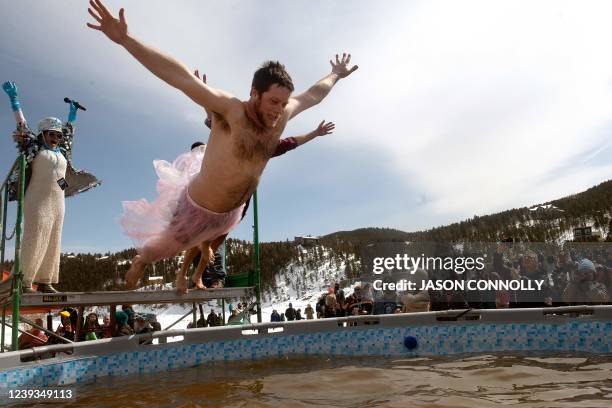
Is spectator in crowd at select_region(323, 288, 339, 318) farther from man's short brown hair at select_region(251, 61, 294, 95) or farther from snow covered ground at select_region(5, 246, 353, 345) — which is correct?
snow covered ground at select_region(5, 246, 353, 345)

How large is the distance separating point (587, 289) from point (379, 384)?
4741 millimetres

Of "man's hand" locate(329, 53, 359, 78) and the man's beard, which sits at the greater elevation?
"man's hand" locate(329, 53, 359, 78)

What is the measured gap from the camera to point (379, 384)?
3273mm

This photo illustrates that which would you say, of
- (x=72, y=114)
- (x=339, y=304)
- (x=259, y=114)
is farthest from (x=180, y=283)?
(x=339, y=304)

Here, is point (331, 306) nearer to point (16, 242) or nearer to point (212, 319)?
point (212, 319)

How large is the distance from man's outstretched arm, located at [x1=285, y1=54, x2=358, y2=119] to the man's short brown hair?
1.17 feet

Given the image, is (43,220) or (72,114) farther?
(72,114)

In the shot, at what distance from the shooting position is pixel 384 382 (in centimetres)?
334

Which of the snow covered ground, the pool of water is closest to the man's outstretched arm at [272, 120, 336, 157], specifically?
the pool of water

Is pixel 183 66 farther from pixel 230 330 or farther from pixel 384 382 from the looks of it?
pixel 230 330

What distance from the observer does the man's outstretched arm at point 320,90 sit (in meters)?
3.28

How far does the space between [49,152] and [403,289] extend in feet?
23.5

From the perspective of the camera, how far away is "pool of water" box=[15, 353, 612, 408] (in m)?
2.71

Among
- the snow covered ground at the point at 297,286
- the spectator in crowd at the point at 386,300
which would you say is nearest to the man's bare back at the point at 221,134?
the spectator in crowd at the point at 386,300
